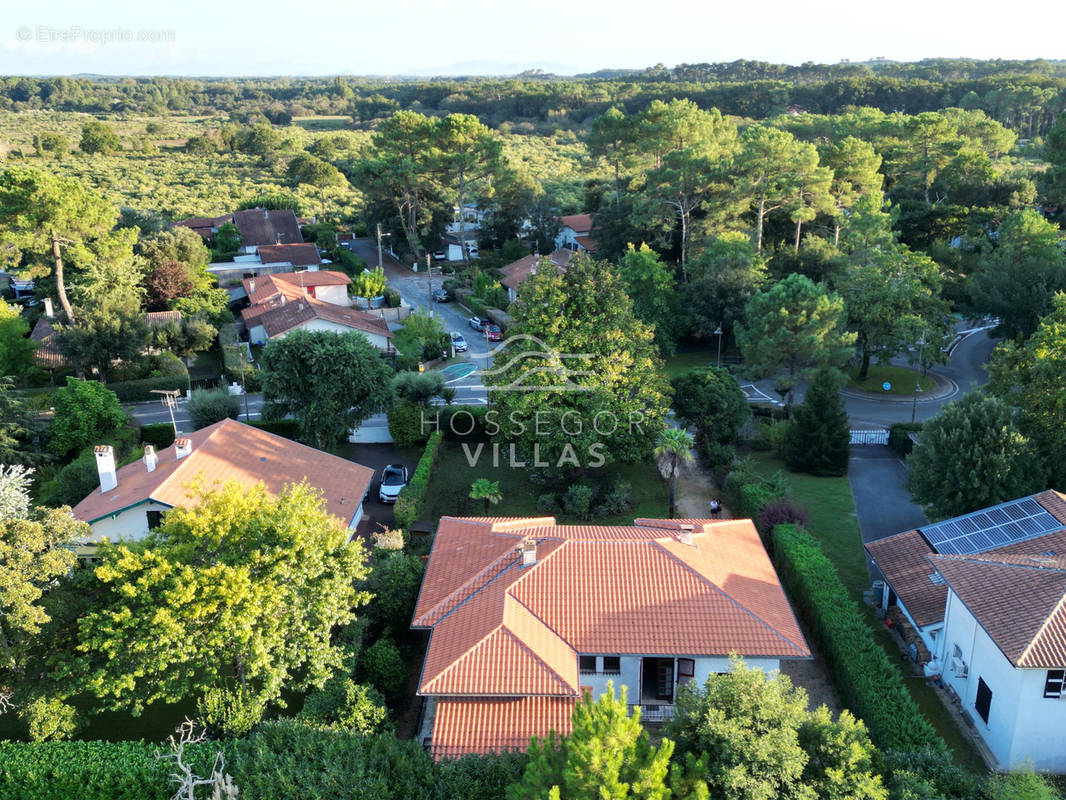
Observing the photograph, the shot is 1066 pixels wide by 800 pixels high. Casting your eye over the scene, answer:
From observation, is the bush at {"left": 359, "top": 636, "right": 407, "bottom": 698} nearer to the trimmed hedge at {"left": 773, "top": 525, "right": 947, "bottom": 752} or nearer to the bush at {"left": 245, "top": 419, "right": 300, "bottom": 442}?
the trimmed hedge at {"left": 773, "top": 525, "right": 947, "bottom": 752}

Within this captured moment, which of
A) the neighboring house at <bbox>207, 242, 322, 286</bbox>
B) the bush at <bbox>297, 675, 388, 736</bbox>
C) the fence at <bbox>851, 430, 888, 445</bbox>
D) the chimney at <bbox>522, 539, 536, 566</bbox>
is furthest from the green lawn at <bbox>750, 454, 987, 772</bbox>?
the neighboring house at <bbox>207, 242, 322, 286</bbox>

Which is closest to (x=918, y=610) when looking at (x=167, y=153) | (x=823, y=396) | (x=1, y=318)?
(x=823, y=396)

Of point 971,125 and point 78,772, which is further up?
point 971,125

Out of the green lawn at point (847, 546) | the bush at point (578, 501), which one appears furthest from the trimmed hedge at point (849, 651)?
the bush at point (578, 501)

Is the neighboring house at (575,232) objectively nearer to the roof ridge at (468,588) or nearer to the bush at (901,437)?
the bush at (901,437)

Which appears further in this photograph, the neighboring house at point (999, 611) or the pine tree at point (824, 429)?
the pine tree at point (824, 429)

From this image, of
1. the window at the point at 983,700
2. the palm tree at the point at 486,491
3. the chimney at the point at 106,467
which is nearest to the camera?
the window at the point at 983,700

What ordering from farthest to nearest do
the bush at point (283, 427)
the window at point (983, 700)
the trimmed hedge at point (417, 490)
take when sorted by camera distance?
the bush at point (283, 427) < the trimmed hedge at point (417, 490) < the window at point (983, 700)

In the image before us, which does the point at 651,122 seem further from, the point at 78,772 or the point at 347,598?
the point at 78,772

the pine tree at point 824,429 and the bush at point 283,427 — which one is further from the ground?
the pine tree at point 824,429
